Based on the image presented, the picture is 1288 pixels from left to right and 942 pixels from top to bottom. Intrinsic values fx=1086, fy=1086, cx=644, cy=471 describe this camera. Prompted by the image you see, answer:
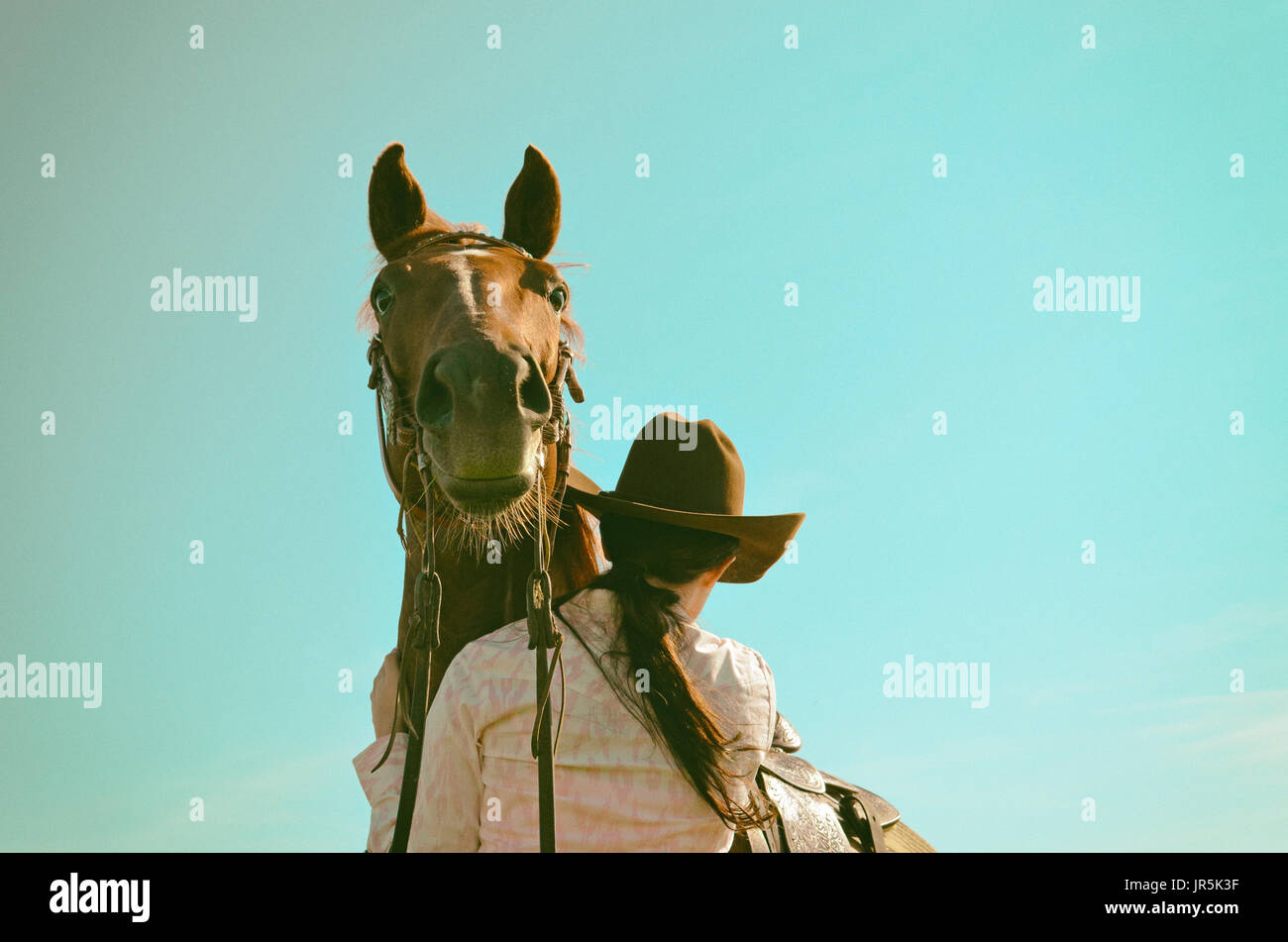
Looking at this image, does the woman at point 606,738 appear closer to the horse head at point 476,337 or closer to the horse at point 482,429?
the horse at point 482,429

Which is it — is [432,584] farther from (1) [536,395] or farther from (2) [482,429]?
(1) [536,395]

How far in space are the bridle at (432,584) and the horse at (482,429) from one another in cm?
1

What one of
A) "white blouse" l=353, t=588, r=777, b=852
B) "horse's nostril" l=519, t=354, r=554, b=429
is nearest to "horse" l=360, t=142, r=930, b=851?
"horse's nostril" l=519, t=354, r=554, b=429

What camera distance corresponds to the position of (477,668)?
10.4 feet

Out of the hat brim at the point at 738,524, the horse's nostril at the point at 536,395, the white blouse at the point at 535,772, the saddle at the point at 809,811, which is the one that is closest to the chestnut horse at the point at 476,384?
the horse's nostril at the point at 536,395

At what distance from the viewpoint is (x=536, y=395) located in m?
3.43

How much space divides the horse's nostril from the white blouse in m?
A: 0.72

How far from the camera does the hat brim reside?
11.7ft

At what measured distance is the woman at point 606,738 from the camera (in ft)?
10.1

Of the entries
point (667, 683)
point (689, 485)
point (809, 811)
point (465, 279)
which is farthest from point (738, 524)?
point (809, 811)

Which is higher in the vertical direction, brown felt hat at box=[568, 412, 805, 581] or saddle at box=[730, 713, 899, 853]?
brown felt hat at box=[568, 412, 805, 581]

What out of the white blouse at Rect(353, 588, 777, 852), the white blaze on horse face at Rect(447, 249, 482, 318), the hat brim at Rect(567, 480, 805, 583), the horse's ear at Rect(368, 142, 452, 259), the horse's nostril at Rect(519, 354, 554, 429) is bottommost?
the white blouse at Rect(353, 588, 777, 852)

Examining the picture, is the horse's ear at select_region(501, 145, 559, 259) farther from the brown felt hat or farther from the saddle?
the saddle
